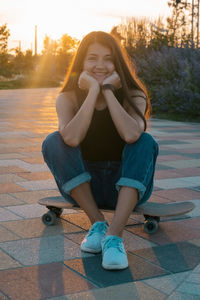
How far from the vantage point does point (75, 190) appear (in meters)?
2.96

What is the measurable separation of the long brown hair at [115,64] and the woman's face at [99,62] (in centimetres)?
3

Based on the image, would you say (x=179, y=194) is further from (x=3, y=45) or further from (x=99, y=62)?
(x=3, y=45)

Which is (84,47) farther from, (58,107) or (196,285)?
(196,285)

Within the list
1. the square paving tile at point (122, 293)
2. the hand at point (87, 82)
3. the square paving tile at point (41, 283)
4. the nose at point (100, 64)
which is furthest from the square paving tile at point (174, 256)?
the nose at point (100, 64)

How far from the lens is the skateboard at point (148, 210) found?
3.08 m

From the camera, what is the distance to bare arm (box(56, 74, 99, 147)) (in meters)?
2.93

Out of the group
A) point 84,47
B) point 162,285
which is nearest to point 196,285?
point 162,285

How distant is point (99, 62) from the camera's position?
3.14m

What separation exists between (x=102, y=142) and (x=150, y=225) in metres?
0.58

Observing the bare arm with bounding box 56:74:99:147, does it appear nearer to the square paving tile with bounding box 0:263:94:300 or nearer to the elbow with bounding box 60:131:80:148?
the elbow with bounding box 60:131:80:148

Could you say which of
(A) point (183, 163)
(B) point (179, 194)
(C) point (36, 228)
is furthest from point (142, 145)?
(A) point (183, 163)

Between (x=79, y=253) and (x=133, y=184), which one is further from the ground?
(x=133, y=184)

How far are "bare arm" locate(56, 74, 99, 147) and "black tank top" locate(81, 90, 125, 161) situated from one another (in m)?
0.15

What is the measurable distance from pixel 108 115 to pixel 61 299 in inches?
52.7
